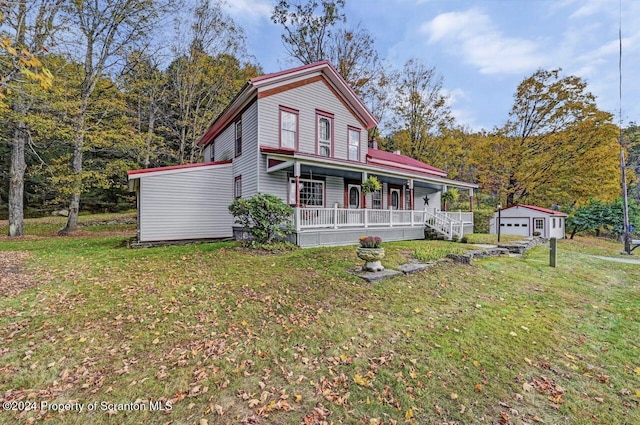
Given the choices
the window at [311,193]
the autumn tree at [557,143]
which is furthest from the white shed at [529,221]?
the window at [311,193]

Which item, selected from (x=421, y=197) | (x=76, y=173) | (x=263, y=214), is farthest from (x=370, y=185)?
(x=76, y=173)

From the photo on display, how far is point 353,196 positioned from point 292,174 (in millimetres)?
4015

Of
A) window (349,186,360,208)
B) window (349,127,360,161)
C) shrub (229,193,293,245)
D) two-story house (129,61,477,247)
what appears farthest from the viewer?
window (349,127,360,161)

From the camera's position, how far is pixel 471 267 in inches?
328

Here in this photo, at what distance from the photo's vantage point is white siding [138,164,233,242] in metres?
11.4

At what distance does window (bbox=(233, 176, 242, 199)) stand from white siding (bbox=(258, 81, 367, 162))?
2.45 meters

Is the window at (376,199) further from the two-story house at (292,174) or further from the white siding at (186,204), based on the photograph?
the white siding at (186,204)

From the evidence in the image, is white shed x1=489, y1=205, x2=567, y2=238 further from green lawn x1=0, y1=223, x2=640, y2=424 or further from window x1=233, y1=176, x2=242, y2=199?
window x1=233, y1=176, x2=242, y2=199

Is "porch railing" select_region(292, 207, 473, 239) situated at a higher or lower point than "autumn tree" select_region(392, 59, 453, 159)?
lower

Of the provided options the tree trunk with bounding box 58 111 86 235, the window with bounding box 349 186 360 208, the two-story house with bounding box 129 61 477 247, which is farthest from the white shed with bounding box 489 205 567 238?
the tree trunk with bounding box 58 111 86 235

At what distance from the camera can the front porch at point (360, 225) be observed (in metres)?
10.4

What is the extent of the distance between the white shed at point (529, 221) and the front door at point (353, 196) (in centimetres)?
1148

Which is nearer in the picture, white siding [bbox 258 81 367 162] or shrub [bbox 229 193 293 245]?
shrub [bbox 229 193 293 245]

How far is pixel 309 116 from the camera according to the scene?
13336 millimetres
